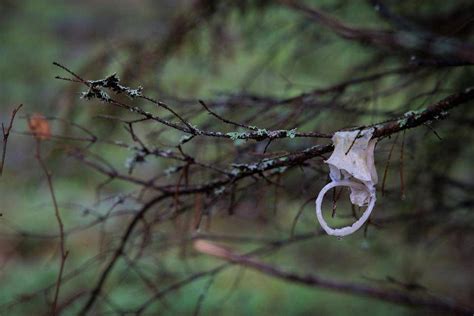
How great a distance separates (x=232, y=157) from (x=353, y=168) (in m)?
1.22

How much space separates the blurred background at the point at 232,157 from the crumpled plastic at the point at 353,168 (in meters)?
0.10

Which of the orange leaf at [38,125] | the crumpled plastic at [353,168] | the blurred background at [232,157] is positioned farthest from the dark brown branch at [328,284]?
the crumpled plastic at [353,168]

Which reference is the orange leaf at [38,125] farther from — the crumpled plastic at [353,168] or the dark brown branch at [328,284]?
the dark brown branch at [328,284]

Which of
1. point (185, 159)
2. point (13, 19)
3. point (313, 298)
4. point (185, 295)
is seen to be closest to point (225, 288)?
point (185, 295)

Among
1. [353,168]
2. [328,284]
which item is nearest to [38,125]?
[353,168]

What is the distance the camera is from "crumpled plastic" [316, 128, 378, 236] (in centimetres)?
139

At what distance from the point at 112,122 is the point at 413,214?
5.75 ft

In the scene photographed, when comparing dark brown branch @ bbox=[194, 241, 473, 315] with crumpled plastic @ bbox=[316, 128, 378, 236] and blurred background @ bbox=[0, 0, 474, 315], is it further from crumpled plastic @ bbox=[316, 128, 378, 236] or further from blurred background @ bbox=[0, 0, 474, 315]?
crumpled plastic @ bbox=[316, 128, 378, 236]

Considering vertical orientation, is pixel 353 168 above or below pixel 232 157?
below

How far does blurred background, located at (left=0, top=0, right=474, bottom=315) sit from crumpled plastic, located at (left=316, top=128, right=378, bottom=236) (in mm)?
105

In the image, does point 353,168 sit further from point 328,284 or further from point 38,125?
point 328,284

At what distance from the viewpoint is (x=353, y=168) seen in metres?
1.39

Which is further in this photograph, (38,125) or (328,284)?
(328,284)

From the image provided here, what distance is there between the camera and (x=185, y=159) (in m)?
1.87
